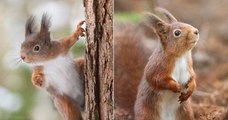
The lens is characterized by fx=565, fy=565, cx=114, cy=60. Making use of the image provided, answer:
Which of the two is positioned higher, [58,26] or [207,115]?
[58,26]

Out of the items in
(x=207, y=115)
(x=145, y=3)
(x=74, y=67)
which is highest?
(x=145, y=3)

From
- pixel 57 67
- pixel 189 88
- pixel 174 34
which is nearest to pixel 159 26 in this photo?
pixel 174 34

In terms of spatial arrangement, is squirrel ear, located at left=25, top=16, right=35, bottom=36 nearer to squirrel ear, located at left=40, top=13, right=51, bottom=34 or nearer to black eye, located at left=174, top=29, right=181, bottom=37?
squirrel ear, located at left=40, top=13, right=51, bottom=34

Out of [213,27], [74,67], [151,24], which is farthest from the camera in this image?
[213,27]

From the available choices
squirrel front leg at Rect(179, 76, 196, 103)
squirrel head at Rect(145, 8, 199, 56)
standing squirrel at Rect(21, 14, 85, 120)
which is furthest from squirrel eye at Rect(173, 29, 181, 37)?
standing squirrel at Rect(21, 14, 85, 120)

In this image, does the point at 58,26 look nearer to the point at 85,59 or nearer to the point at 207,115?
the point at 85,59

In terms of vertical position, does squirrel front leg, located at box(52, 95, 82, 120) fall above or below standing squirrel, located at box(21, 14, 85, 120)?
below

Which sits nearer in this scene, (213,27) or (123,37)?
(123,37)

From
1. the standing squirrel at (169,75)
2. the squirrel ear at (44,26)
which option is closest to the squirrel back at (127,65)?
the standing squirrel at (169,75)

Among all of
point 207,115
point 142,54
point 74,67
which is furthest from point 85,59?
point 207,115

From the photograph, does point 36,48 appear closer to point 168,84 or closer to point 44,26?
point 44,26
